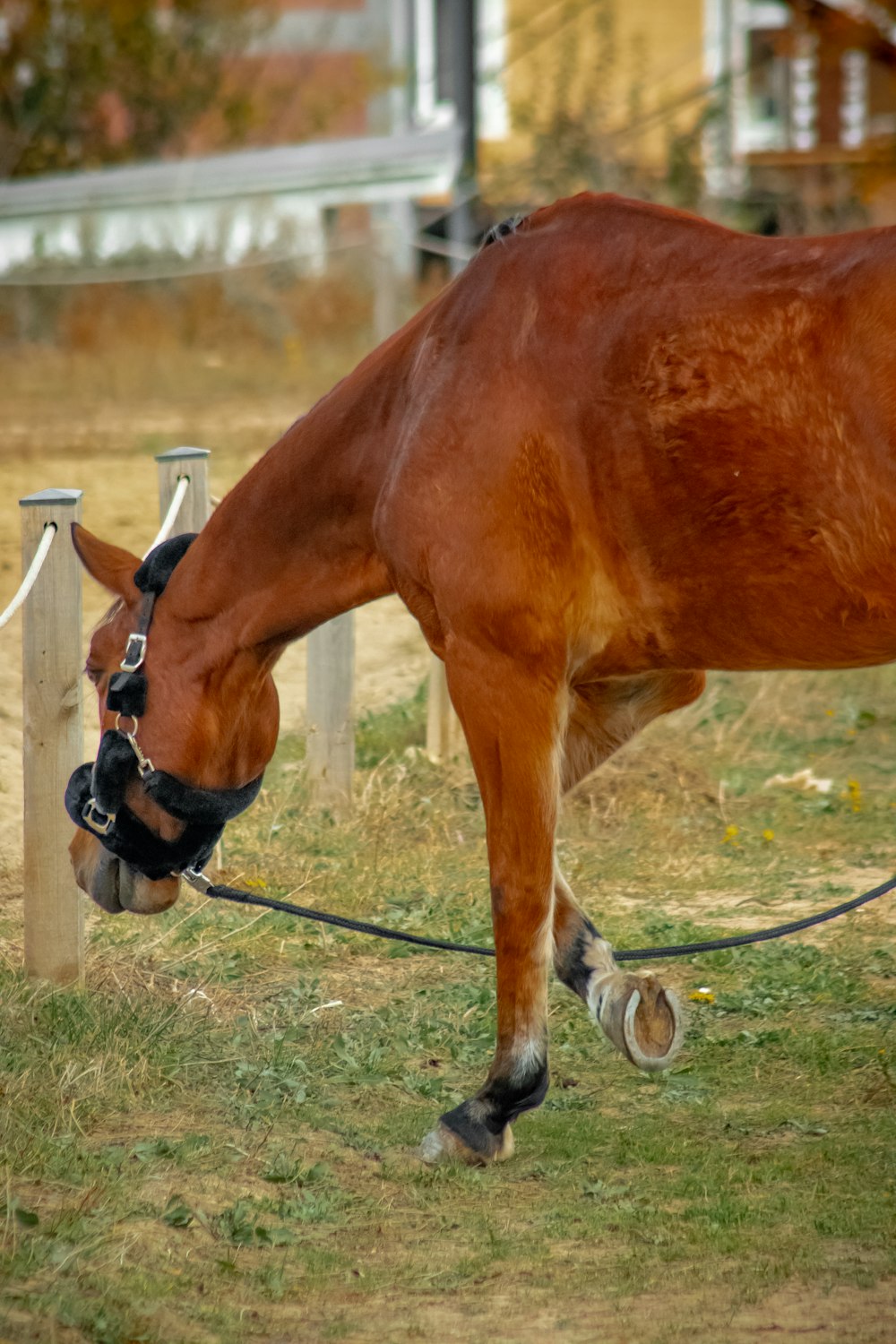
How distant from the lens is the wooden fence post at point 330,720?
6172 millimetres

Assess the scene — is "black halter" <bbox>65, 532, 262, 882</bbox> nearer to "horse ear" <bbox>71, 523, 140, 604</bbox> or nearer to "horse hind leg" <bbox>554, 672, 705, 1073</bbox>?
"horse ear" <bbox>71, 523, 140, 604</bbox>

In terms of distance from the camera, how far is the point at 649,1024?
12.3 feet

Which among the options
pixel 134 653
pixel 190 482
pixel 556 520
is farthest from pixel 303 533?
pixel 190 482

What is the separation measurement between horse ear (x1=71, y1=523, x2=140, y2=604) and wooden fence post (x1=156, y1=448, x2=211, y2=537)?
1.24 metres

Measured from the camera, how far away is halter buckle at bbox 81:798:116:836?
386cm

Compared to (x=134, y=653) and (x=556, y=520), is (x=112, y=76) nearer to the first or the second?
(x=134, y=653)

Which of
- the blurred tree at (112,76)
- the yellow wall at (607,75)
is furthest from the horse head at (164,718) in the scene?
the yellow wall at (607,75)

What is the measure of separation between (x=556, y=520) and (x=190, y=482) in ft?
7.07

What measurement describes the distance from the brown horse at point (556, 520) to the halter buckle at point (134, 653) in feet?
0.13

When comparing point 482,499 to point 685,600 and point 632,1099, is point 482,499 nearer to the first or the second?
point 685,600

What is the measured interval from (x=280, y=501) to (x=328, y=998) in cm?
152

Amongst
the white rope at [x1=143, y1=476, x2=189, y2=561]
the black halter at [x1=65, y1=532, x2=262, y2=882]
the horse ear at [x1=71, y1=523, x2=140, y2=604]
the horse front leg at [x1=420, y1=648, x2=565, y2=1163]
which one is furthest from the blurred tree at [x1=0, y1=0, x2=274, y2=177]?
the horse front leg at [x1=420, y1=648, x2=565, y2=1163]

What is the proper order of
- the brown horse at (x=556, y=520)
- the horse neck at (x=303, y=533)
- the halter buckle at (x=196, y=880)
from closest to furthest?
the brown horse at (x=556, y=520) → the horse neck at (x=303, y=533) → the halter buckle at (x=196, y=880)

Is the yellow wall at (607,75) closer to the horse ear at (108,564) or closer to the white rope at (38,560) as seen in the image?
the white rope at (38,560)
